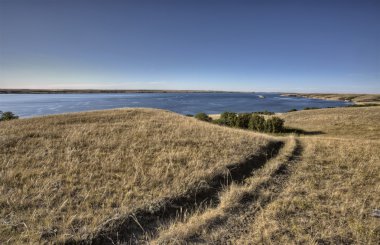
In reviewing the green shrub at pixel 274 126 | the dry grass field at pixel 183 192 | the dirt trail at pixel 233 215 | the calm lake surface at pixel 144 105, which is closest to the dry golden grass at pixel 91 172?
the dry grass field at pixel 183 192

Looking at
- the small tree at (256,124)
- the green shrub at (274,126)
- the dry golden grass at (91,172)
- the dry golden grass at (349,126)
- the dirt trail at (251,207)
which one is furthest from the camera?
the small tree at (256,124)

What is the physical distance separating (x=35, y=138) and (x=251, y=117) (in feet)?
70.5

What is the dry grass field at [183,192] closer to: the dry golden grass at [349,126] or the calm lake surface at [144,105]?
the dry golden grass at [349,126]

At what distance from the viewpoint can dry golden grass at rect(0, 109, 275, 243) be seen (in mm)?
4766

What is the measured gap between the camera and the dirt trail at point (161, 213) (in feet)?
Answer: 14.7

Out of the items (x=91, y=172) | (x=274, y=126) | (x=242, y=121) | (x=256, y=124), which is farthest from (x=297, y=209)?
(x=242, y=121)

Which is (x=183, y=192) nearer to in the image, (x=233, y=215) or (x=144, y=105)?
(x=233, y=215)

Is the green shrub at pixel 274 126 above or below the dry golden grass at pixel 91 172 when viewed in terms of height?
below

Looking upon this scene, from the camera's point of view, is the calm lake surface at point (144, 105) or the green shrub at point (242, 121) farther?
the calm lake surface at point (144, 105)

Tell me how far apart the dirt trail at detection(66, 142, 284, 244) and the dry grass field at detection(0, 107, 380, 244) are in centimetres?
2

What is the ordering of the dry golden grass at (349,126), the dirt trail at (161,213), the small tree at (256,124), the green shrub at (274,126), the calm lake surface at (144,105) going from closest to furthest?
the dirt trail at (161,213) → the dry golden grass at (349,126) → the green shrub at (274,126) → the small tree at (256,124) → the calm lake surface at (144,105)

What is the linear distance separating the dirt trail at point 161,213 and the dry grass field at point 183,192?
0.02 metres

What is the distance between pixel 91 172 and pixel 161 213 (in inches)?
124

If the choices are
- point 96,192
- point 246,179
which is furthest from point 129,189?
point 246,179
